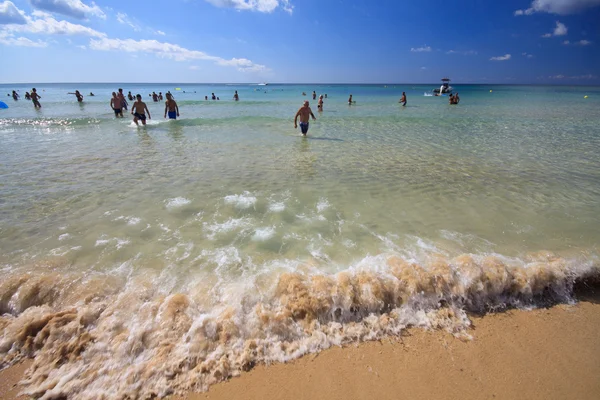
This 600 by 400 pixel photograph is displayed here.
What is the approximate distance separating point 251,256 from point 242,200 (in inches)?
83.9

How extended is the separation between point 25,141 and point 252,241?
13.5 metres

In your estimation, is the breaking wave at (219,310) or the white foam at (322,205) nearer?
the breaking wave at (219,310)

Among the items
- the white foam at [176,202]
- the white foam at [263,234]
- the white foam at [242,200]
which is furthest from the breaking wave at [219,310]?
the white foam at [176,202]

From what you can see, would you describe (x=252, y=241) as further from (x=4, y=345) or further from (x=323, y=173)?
(x=323, y=173)

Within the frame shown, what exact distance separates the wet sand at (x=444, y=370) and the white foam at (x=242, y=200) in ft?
11.7

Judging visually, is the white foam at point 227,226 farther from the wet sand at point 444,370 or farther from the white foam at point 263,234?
the wet sand at point 444,370

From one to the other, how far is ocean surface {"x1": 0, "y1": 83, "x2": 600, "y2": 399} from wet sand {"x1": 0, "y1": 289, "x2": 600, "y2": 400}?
0.55ft

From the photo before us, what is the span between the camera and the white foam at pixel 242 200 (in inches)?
230

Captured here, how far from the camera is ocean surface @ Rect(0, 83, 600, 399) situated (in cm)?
287

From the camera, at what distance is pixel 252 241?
15.0ft

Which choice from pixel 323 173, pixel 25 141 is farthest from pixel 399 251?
pixel 25 141

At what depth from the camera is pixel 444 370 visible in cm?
273

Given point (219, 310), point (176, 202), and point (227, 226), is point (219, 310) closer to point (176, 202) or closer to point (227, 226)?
point (227, 226)

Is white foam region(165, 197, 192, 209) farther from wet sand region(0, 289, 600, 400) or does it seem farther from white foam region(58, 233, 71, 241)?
wet sand region(0, 289, 600, 400)
